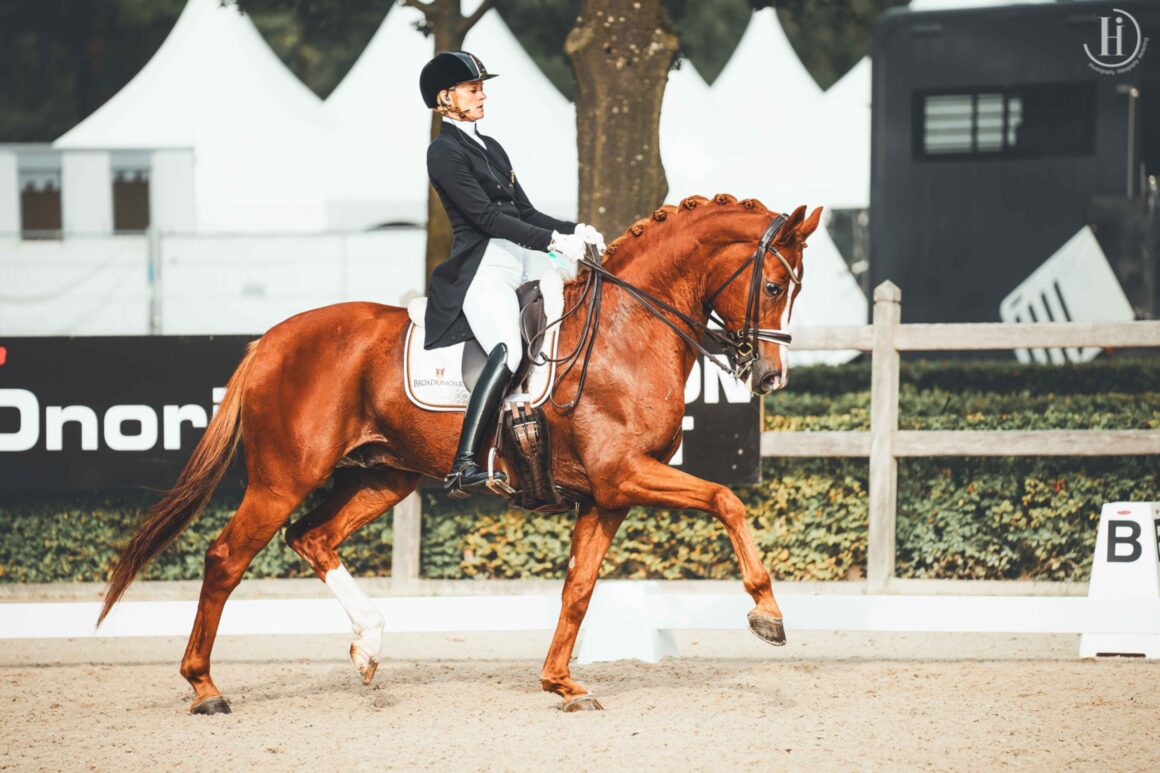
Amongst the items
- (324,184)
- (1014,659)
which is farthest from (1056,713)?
(324,184)

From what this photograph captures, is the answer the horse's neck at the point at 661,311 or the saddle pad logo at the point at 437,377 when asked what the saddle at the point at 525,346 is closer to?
the saddle pad logo at the point at 437,377

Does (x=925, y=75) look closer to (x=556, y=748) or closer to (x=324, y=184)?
(x=324, y=184)

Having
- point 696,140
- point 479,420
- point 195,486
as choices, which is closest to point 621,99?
point 479,420

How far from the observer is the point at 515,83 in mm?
19719

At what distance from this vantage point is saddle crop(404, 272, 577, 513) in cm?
632

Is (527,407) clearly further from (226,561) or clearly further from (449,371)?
(226,561)

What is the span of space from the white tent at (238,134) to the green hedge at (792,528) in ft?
31.4

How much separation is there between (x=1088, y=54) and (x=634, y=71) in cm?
536

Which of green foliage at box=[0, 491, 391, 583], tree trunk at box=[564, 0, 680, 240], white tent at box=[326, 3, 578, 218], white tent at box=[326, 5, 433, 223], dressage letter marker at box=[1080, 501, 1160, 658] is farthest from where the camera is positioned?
white tent at box=[326, 5, 433, 223]

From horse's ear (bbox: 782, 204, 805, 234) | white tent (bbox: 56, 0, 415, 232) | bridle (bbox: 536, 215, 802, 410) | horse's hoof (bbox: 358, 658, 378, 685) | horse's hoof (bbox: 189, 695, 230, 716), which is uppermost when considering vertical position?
white tent (bbox: 56, 0, 415, 232)

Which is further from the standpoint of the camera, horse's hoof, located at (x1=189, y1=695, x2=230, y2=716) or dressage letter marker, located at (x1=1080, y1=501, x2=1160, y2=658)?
dressage letter marker, located at (x1=1080, y1=501, x2=1160, y2=658)

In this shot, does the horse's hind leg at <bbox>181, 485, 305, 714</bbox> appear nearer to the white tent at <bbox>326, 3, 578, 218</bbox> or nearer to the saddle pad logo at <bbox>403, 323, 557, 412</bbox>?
the saddle pad logo at <bbox>403, 323, 557, 412</bbox>

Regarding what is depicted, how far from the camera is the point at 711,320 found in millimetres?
6535

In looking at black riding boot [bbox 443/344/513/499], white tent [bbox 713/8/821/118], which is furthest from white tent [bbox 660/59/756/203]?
black riding boot [bbox 443/344/513/499]
